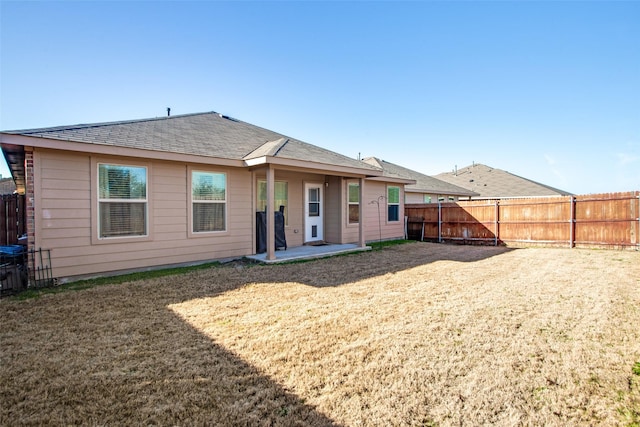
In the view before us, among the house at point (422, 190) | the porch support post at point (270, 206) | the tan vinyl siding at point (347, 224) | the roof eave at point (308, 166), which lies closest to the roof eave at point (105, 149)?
the roof eave at point (308, 166)

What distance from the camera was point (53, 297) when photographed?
5.06 m

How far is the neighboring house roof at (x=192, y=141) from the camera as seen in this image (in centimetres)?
597

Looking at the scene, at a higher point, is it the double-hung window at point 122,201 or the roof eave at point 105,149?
the roof eave at point 105,149

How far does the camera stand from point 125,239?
6.58 m

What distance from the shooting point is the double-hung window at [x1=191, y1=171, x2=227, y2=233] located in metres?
7.66

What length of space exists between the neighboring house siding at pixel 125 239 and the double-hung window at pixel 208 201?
0.15 meters

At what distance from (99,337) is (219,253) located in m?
4.60

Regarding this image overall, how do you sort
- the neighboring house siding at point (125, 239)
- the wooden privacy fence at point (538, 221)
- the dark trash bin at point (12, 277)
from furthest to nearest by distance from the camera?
the wooden privacy fence at point (538, 221)
the neighboring house siding at point (125, 239)
the dark trash bin at point (12, 277)

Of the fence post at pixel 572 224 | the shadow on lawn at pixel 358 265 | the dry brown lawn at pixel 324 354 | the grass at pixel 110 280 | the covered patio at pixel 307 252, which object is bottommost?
the dry brown lawn at pixel 324 354

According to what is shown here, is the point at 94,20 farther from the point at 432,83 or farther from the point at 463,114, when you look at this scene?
the point at 463,114

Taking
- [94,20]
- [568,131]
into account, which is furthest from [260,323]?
[568,131]

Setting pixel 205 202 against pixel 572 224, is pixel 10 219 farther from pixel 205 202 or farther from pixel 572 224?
pixel 572 224

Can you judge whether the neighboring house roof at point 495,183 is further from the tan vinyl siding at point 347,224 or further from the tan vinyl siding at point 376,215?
the tan vinyl siding at point 347,224

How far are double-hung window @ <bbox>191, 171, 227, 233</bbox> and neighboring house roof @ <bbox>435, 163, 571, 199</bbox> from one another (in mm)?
18956
